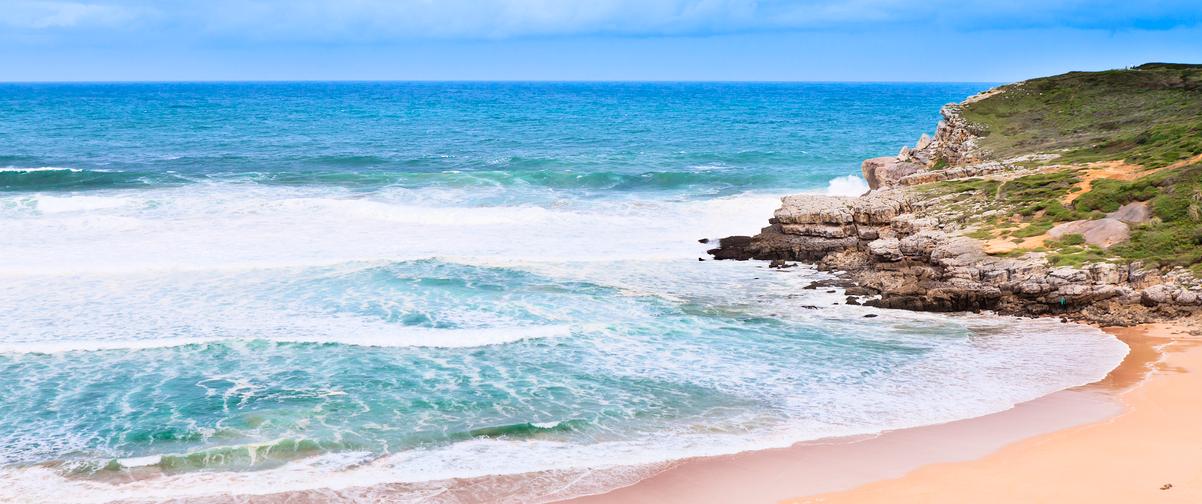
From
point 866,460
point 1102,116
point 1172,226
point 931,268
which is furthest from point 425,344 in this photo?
point 1102,116

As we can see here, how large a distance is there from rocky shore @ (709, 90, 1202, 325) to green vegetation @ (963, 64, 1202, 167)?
4.84 ft

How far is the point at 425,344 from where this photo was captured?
18156 millimetres

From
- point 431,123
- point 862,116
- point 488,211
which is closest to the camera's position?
point 488,211

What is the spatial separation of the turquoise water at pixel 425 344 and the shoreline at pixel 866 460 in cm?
44

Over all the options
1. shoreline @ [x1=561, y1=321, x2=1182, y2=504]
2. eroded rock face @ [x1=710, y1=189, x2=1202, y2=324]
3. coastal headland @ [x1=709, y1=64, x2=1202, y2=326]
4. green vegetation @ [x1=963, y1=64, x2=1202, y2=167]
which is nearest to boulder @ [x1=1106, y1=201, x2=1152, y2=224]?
coastal headland @ [x1=709, y1=64, x2=1202, y2=326]

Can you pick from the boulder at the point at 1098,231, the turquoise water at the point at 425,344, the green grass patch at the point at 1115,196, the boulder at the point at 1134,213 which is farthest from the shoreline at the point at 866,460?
the green grass patch at the point at 1115,196

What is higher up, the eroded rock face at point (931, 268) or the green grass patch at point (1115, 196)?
the green grass patch at point (1115, 196)

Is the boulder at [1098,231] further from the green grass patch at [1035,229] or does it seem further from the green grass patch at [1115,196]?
the green grass patch at [1115,196]

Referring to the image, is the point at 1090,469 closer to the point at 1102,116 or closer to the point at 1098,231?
the point at 1098,231

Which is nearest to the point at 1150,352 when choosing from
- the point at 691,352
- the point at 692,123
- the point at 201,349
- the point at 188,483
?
the point at 691,352

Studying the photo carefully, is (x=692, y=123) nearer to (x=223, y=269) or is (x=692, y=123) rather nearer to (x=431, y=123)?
(x=431, y=123)

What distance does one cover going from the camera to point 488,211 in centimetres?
3388

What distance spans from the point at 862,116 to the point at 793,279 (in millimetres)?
71942

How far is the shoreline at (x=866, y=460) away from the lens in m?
11.9
